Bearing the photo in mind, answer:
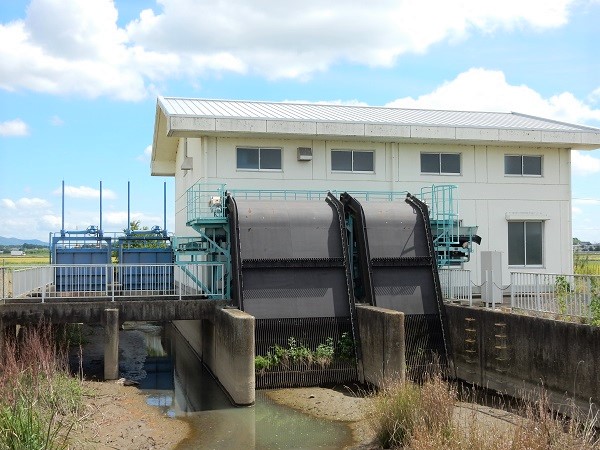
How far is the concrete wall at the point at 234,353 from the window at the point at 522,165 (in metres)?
12.8

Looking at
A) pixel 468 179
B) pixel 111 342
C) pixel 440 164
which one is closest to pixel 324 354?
pixel 111 342

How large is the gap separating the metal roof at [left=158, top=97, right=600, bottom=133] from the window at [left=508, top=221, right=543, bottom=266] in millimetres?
3628

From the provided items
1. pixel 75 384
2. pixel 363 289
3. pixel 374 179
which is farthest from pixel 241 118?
pixel 75 384

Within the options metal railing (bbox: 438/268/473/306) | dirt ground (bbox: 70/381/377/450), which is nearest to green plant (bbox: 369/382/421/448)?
dirt ground (bbox: 70/381/377/450)

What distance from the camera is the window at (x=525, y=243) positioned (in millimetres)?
25391

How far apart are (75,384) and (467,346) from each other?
10026 millimetres

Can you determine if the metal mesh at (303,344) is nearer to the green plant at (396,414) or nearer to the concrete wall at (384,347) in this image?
the concrete wall at (384,347)

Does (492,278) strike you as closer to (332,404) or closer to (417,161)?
(332,404)

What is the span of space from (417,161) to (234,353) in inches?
463

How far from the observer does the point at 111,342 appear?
1870 centimetres

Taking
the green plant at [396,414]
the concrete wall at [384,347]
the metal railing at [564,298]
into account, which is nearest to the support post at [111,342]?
the concrete wall at [384,347]

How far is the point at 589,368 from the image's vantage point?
13.9m

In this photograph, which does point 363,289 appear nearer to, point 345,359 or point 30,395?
point 345,359

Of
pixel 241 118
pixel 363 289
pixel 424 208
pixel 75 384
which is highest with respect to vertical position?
pixel 241 118
